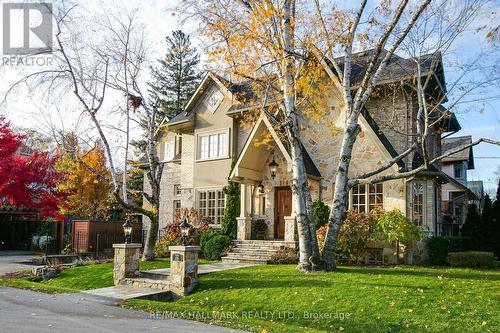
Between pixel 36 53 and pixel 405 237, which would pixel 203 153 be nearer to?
Result: pixel 36 53

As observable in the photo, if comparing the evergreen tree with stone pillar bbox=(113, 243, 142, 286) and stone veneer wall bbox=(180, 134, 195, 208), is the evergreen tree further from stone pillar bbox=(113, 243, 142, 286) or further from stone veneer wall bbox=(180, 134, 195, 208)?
stone pillar bbox=(113, 243, 142, 286)

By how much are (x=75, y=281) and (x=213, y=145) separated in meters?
10.5

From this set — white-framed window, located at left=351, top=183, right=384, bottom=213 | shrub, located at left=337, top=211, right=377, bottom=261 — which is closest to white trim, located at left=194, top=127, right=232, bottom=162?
white-framed window, located at left=351, top=183, right=384, bottom=213

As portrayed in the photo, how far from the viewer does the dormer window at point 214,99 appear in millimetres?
22309

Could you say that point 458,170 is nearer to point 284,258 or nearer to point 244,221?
point 244,221

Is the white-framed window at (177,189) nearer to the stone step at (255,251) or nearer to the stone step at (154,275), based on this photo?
the stone step at (255,251)

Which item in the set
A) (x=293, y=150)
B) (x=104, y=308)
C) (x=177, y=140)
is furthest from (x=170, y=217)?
(x=104, y=308)

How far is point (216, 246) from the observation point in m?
18.3

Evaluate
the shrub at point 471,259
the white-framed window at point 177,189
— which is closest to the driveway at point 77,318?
the shrub at point 471,259

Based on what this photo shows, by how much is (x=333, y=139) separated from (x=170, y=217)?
11.6m

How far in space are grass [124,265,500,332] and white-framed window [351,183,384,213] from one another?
491cm

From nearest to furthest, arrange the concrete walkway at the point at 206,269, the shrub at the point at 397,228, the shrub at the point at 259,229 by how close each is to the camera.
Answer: the concrete walkway at the point at 206,269 → the shrub at the point at 397,228 → the shrub at the point at 259,229

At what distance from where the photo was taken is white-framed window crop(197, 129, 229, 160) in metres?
21.8

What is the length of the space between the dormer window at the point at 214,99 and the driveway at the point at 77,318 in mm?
13150
